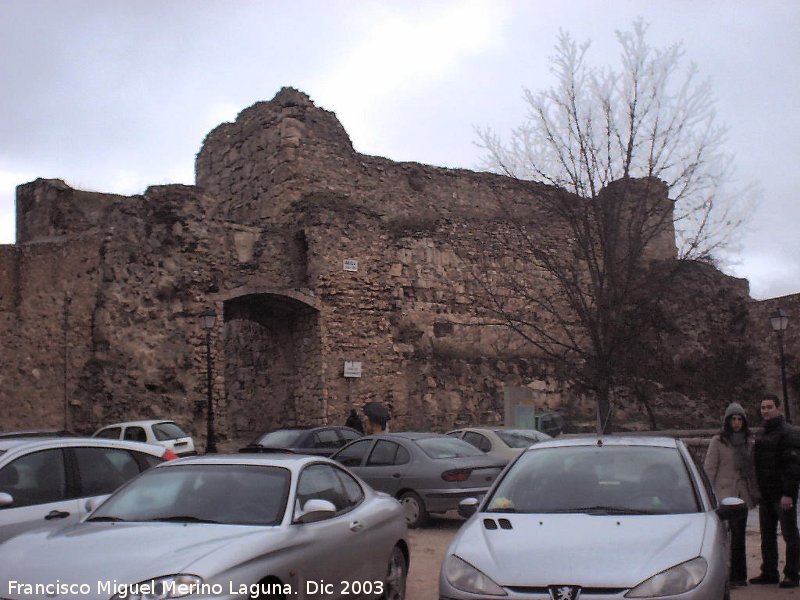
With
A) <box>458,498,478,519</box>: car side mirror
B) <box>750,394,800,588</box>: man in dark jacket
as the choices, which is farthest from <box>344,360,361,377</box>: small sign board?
<box>458,498,478,519</box>: car side mirror

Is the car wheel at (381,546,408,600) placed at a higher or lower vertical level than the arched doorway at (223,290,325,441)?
lower

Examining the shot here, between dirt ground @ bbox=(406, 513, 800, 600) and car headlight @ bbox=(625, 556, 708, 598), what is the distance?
2952mm

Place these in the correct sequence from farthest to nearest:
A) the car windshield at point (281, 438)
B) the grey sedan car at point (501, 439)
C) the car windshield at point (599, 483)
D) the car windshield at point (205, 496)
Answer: the car windshield at point (281, 438) < the grey sedan car at point (501, 439) < the car windshield at point (599, 483) < the car windshield at point (205, 496)

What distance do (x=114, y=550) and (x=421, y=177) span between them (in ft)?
76.7

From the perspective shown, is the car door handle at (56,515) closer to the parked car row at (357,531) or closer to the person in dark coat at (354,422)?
the parked car row at (357,531)

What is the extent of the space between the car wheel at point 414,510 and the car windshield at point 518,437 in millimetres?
3685

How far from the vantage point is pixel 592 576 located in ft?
14.4

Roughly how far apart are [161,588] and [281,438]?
1128cm

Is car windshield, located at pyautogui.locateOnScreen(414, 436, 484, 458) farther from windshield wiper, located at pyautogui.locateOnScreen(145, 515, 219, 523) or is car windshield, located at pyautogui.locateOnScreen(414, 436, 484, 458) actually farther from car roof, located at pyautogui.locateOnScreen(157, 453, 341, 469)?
windshield wiper, located at pyautogui.locateOnScreen(145, 515, 219, 523)

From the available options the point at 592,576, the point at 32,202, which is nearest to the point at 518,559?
the point at 592,576

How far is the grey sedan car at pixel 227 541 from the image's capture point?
422cm

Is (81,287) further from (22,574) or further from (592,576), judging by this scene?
(592,576)

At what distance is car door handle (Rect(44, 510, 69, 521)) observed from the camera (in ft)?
19.7

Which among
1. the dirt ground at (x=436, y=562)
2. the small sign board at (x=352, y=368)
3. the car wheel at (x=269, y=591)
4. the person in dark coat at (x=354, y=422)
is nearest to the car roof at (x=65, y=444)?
the dirt ground at (x=436, y=562)
